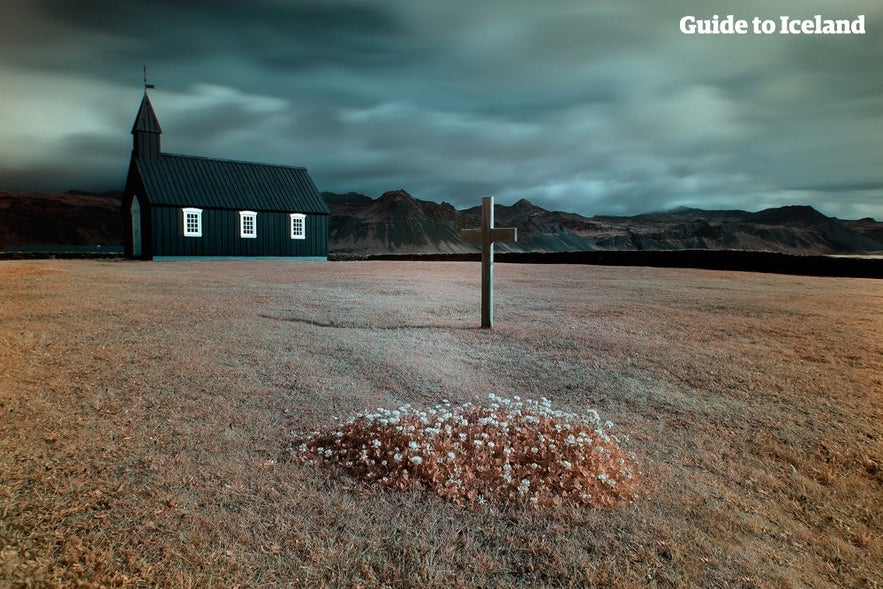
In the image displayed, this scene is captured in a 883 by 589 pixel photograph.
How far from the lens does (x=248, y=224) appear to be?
124ft

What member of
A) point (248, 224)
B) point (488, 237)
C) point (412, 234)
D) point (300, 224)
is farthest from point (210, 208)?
point (412, 234)

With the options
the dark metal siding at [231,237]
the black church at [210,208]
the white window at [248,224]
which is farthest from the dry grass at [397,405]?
the white window at [248,224]

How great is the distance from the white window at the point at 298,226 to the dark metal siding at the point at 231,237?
0.79 ft

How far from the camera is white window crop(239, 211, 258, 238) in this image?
3738cm

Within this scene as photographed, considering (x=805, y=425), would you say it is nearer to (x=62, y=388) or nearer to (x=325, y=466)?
(x=325, y=466)

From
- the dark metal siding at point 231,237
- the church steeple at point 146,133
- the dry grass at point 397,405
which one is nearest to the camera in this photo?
the dry grass at point 397,405

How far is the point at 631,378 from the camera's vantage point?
8.09m

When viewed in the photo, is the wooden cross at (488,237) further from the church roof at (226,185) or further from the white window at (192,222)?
the church roof at (226,185)

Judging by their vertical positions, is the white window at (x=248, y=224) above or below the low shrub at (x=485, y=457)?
above

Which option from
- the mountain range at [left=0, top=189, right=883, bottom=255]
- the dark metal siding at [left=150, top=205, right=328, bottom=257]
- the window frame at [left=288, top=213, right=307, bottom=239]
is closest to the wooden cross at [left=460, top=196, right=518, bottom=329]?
the dark metal siding at [left=150, top=205, right=328, bottom=257]

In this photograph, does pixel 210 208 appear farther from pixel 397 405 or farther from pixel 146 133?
pixel 397 405

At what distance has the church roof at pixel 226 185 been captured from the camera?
118ft

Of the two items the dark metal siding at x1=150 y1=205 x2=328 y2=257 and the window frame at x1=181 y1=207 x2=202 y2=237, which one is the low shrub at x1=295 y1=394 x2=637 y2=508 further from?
the window frame at x1=181 y1=207 x2=202 y2=237

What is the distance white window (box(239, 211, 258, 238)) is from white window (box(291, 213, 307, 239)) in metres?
2.67
